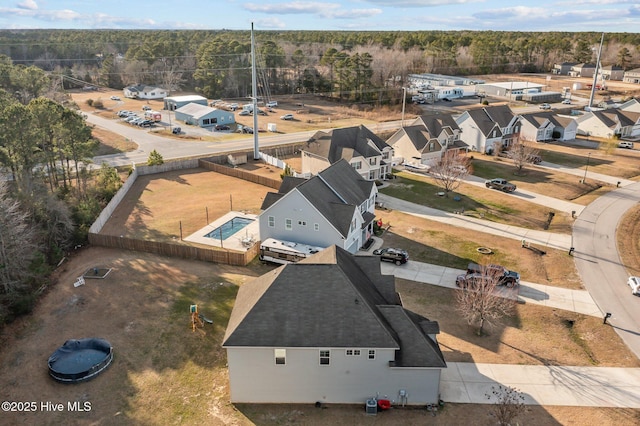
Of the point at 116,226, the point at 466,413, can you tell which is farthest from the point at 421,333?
the point at 116,226

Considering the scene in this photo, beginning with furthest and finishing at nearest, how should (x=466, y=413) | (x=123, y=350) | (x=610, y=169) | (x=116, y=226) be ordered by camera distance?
(x=610, y=169) → (x=116, y=226) → (x=123, y=350) → (x=466, y=413)

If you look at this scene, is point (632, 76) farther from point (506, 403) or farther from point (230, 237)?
point (506, 403)

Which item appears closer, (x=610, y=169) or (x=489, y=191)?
(x=489, y=191)

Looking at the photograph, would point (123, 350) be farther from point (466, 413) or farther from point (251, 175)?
point (251, 175)

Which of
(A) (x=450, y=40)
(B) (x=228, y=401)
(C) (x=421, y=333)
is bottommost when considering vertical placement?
(B) (x=228, y=401)

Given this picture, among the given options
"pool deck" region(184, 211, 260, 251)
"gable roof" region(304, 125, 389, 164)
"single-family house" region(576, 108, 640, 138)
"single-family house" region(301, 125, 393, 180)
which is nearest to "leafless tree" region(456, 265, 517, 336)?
"pool deck" region(184, 211, 260, 251)

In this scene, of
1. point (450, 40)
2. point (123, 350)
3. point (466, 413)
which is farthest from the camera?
point (450, 40)
